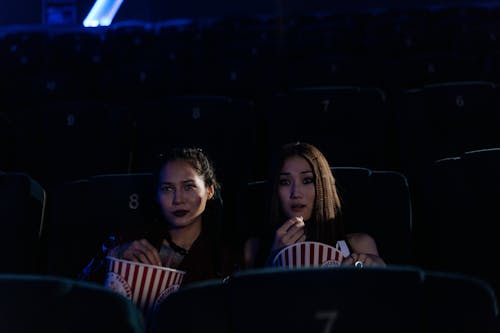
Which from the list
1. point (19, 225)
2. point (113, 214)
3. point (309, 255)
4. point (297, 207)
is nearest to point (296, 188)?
point (297, 207)

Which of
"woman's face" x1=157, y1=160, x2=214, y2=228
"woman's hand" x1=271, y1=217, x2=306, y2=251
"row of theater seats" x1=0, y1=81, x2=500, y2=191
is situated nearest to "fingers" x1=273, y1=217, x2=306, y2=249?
"woman's hand" x1=271, y1=217, x2=306, y2=251

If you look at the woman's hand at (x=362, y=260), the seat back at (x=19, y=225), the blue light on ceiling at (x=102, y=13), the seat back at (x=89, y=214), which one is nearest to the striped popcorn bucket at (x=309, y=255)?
the woman's hand at (x=362, y=260)

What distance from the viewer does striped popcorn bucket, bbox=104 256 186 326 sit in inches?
29.3

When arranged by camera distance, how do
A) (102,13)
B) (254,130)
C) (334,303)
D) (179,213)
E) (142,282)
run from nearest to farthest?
(334,303) < (142,282) < (179,213) < (254,130) < (102,13)

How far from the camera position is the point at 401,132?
1174 millimetres

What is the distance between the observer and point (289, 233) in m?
0.83

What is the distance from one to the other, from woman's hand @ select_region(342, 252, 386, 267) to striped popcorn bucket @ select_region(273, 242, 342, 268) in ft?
0.04

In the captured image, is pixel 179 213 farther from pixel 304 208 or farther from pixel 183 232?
pixel 304 208

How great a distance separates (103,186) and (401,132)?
525 millimetres

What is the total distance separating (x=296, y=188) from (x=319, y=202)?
4cm

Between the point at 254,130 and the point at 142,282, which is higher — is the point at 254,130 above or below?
above

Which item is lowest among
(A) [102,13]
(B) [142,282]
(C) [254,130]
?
(B) [142,282]

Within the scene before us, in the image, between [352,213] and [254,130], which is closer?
[352,213]

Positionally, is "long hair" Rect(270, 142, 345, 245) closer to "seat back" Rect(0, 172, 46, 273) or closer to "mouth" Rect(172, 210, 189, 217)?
"mouth" Rect(172, 210, 189, 217)
